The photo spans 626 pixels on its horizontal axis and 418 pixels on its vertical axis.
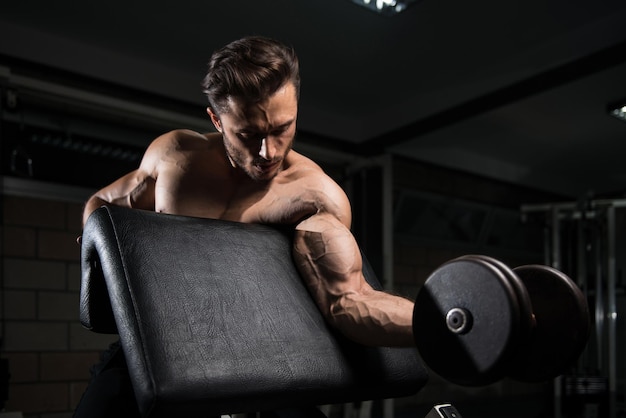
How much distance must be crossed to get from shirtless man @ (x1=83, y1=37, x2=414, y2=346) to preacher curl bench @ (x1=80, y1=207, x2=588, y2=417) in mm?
69

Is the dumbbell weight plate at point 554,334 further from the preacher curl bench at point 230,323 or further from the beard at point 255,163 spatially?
the beard at point 255,163

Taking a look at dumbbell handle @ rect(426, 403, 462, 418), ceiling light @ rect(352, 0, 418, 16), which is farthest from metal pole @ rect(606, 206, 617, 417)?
dumbbell handle @ rect(426, 403, 462, 418)

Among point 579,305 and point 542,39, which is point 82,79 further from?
point 579,305

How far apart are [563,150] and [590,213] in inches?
62.5

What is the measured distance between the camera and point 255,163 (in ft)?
4.90

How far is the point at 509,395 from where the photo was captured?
711 centimetres

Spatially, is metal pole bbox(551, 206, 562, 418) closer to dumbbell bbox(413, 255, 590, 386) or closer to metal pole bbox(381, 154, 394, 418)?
metal pole bbox(381, 154, 394, 418)

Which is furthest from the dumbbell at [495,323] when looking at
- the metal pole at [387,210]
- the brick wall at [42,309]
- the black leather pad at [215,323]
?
the metal pole at [387,210]

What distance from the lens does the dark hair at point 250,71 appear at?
4.62 feet

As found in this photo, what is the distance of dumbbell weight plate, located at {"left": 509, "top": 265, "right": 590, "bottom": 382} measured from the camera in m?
0.98

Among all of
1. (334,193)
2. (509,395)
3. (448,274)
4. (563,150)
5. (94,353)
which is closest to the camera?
(448,274)

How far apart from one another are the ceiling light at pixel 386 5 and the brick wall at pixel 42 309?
217cm

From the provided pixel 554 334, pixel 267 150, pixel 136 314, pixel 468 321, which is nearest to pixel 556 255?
pixel 267 150

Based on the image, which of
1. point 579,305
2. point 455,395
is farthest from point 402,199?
point 579,305
